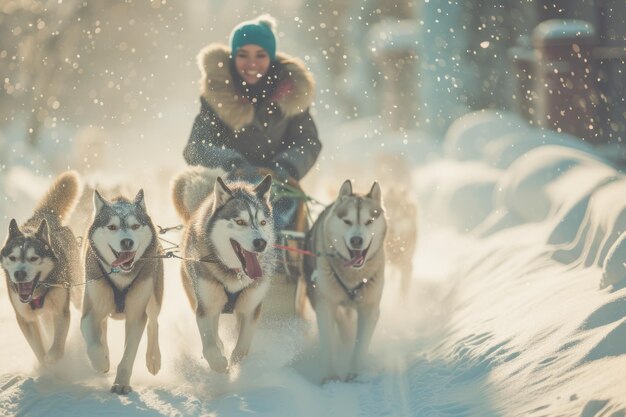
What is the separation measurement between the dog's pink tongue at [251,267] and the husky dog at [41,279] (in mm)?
873

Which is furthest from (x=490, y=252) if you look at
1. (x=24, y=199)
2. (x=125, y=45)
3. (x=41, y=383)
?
(x=125, y=45)

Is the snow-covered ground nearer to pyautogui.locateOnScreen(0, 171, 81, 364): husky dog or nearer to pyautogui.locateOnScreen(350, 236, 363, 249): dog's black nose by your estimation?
pyautogui.locateOnScreen(0, 171, 81, 364): husky dog

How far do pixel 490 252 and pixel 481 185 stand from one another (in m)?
3.18

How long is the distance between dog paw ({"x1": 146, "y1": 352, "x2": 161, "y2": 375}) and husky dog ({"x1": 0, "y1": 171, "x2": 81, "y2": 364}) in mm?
463

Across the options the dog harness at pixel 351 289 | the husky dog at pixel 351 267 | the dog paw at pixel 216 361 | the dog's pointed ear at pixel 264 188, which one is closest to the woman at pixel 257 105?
the husky dog at pixel 351 267

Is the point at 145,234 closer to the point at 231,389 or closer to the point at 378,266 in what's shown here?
the point at 231,389

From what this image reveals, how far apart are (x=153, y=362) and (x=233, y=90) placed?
191 centimetres

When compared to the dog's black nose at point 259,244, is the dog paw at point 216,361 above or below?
below

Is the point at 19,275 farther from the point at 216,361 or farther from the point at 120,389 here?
the point at 216,361

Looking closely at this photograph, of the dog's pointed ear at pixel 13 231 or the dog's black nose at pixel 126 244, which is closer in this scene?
the dog's black nose at pixel 126 244

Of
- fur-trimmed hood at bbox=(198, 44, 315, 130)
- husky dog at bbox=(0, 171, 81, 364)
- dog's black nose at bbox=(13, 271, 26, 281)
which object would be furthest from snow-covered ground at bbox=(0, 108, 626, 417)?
fur-trimmed hood at bbox=(198, 44, 315, 130)

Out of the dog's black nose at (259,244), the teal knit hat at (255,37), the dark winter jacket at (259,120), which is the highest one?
the teal knit hat at (255,37)

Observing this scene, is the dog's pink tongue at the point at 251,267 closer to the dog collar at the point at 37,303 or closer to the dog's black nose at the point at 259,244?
the dog's black nose at the point at 259,244

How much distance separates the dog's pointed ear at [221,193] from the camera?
4.47 m
